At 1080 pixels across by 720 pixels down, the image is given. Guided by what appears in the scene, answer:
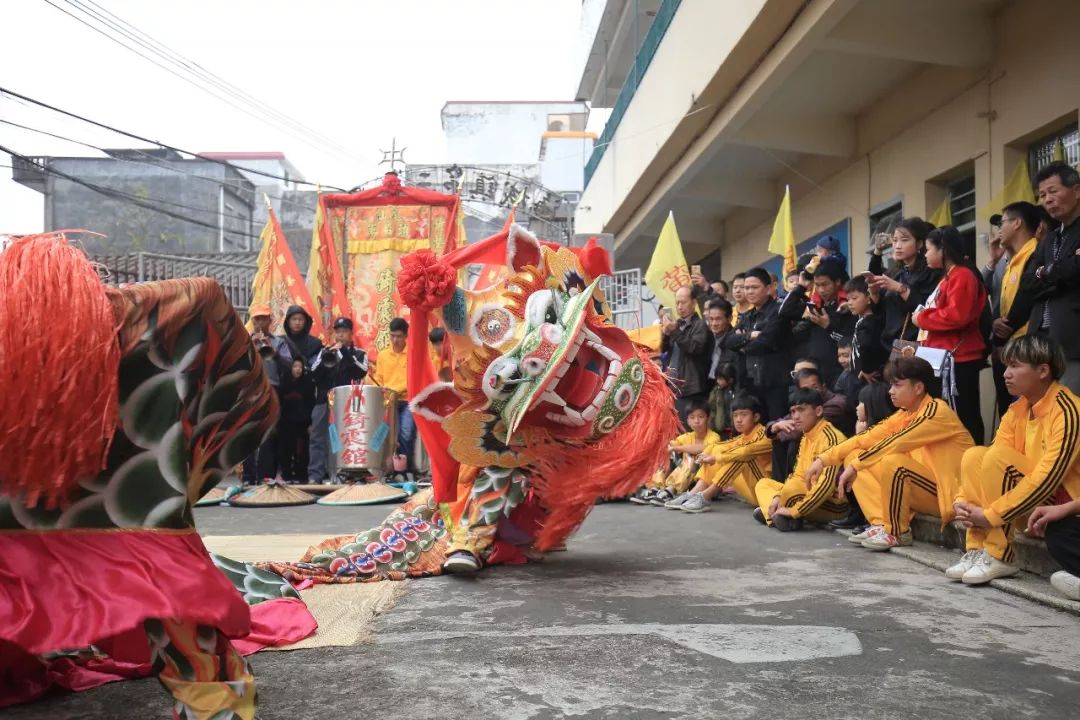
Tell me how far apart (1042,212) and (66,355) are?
4.34 metres

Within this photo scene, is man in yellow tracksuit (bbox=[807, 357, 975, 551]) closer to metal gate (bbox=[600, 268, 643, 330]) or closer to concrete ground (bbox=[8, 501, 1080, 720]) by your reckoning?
concrete ground (bbox=[8, 501, 1080, 720])

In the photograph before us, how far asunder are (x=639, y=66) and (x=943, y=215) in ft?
16.6

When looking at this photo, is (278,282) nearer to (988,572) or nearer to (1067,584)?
(988,572)

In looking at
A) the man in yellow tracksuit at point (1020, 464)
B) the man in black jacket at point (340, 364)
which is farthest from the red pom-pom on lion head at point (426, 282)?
the man in black jacket at point (340, 364)

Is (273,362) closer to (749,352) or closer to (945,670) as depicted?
(749,352)

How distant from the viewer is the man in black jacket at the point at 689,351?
743 centimetres

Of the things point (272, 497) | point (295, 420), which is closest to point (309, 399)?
point (295, 420)

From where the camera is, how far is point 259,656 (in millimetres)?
2672

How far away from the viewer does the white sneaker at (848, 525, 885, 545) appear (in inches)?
188

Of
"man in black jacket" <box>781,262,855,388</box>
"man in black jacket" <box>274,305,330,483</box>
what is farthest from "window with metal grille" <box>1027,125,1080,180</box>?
"man in black jacket" <box>274,305,330,483</box>

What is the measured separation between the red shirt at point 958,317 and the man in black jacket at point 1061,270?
0.39 meters

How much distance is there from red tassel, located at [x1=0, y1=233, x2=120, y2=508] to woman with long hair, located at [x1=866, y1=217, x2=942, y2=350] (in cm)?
420

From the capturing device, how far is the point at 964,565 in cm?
376

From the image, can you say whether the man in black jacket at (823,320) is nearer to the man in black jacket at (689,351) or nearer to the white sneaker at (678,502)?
the man in black jacket at (689,351)
